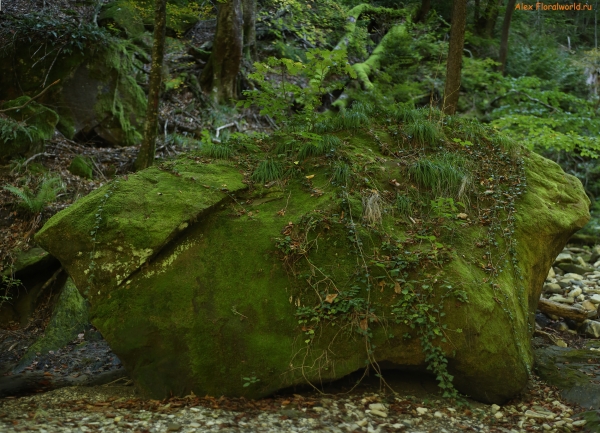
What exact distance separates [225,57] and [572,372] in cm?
1022

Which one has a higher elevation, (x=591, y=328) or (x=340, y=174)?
(x=340, y=174)

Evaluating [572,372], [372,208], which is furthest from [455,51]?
[572,372]

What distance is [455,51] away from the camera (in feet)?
26.9

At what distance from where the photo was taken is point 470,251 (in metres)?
5.09

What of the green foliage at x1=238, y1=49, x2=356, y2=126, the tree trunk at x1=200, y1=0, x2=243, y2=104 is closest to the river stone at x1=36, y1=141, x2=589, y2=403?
the green foliage at x1=238, y1=49, x2=356, y2=126

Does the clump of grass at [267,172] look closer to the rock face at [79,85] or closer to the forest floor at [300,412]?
the forest floor at [300,412]

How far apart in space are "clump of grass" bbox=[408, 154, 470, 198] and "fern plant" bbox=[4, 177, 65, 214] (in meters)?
5.56

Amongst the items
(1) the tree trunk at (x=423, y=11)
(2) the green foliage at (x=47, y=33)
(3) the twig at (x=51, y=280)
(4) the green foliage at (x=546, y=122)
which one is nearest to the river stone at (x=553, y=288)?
(4) the green foliage at (x=546, y=122)

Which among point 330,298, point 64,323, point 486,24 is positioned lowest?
point 64,323

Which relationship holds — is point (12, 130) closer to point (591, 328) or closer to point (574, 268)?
point (591, 328)

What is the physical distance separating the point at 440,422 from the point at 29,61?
32.0 feet

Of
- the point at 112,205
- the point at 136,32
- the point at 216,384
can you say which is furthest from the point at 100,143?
the point at 216,384

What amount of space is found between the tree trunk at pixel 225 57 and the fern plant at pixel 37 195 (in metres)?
5.56

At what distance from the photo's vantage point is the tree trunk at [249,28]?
1358 centimetres
